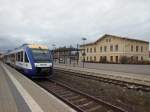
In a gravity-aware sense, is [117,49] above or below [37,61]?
Answer: above

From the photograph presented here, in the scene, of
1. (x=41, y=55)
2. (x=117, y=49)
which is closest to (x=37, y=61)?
(x=41, y=55)

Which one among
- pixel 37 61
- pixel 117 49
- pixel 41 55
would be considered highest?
pixel 117 49

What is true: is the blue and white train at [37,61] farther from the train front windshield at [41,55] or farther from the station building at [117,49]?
the station building at [117,49]

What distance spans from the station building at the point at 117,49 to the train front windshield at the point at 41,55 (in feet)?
137

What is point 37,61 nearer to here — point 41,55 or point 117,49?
point 41,55

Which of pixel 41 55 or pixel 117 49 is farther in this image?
pixel 117 49

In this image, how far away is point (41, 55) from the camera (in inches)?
782

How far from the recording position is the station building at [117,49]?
64938mm

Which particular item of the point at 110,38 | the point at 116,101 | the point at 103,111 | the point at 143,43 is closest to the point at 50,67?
the point at 116,101

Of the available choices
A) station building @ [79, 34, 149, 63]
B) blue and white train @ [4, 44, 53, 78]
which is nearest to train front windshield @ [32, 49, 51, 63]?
blue and white train @ [4, 44, 53, 78]

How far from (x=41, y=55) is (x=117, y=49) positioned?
160 ft

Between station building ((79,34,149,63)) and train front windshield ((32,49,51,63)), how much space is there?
137ft

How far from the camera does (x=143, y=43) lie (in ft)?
237

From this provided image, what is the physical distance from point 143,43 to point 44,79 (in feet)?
187
